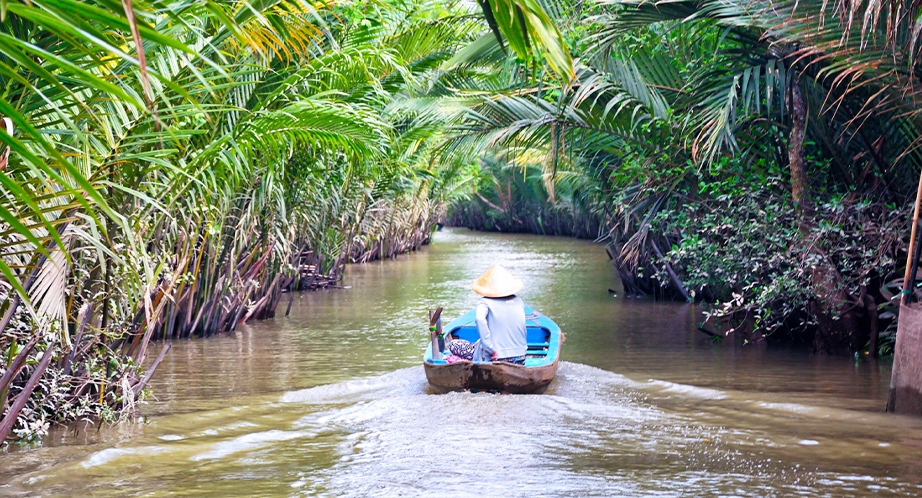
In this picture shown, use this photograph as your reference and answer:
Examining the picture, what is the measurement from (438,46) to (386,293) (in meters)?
5.36

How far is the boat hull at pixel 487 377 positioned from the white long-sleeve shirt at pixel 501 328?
393 mm

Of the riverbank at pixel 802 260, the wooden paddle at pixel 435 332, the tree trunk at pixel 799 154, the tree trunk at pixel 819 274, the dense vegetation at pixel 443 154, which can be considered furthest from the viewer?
the tree trunk at pixel 799 154

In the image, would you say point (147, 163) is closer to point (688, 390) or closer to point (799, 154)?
point (688, 390)

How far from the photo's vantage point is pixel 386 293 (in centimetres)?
1722

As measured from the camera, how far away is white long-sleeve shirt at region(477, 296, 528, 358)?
7865 millimetres

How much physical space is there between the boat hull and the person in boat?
29 centimetres

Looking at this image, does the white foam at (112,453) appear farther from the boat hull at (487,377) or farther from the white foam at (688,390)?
the white foam at (688,390)

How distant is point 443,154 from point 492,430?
5.85 m

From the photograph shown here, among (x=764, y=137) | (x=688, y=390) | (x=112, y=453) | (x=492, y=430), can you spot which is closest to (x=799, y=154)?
(x=764, y=137)

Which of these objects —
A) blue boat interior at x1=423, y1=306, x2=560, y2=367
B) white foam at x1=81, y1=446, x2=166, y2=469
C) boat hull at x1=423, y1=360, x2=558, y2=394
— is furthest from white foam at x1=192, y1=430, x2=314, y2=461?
blue boat interior at x1=423, y1=306, x2=560, y2=367

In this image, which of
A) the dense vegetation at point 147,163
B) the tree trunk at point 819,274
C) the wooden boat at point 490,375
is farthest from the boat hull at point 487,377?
the tree trunk at point 819,274

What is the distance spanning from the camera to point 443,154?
1177cm

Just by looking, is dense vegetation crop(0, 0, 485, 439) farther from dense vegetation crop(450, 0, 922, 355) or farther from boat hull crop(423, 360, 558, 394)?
dense vegetation crop(450, 0, 922, 355)

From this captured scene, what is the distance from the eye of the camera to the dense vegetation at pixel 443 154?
4992 mm
